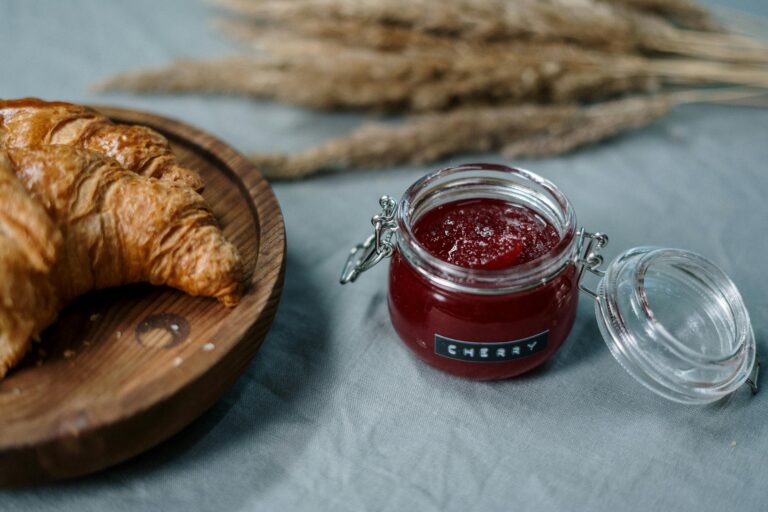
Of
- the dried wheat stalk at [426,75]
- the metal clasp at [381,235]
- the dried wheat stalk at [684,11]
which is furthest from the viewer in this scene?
the dried wheat stalk at [684,11]

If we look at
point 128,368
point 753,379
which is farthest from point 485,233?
point 128,368

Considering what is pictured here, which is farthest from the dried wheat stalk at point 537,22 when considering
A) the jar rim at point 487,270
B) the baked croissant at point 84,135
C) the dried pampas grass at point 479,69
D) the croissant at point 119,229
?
the croissant at point 119,229

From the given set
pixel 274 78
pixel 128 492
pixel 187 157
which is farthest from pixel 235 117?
pixel 128 492

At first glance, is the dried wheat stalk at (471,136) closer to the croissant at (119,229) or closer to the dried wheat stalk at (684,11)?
the dried wheat stalk at (684,11)

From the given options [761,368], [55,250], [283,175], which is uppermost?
[55,250]

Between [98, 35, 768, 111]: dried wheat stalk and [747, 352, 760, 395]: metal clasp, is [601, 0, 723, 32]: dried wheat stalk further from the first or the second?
[747, 352, 760, 395]: metal clasp

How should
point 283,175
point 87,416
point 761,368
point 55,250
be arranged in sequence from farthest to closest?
point 283,175
point 761,368
point 55,250
point 87,416

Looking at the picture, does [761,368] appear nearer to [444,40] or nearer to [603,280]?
[603,280]
